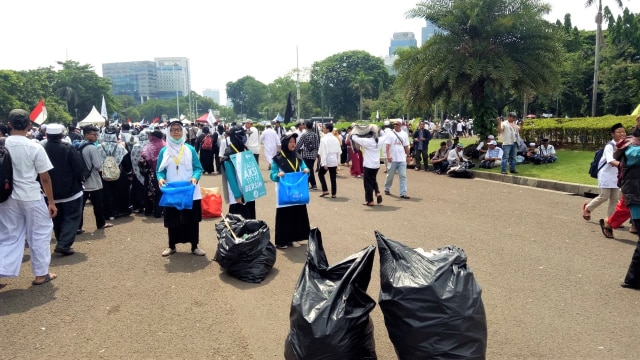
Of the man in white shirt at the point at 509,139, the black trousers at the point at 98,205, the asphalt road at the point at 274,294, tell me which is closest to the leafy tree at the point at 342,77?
the man in white shirt at the point at 509,139

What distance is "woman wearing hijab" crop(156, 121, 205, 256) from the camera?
20.6 ft

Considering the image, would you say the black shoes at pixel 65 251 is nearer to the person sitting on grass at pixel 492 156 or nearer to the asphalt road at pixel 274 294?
the asphalt road at pixel 274 294

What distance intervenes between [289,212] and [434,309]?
13.3 ft

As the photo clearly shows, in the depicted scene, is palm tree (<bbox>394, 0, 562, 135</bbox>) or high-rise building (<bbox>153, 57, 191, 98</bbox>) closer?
palm tree (<bbox>394, 0, 562, 135</bbox>)

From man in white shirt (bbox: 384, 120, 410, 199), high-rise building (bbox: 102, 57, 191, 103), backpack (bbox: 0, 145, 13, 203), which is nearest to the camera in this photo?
backpack (bbox: 0, 145, 13, 203)

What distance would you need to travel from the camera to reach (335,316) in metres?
3.10

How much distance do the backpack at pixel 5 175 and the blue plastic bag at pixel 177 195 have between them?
159 centimetres

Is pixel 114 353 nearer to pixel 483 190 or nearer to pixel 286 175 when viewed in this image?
pixel 286 175

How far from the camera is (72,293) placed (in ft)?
17.3

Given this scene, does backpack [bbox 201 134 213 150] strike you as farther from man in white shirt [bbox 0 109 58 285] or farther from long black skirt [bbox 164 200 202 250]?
Answer: man in white shirt [bbox 0 109 58 285]

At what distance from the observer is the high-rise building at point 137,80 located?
148375mm

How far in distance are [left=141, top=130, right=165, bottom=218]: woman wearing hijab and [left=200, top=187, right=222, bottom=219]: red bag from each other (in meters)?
0.81

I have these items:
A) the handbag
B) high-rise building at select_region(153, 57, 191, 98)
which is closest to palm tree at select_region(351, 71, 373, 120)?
the handbag

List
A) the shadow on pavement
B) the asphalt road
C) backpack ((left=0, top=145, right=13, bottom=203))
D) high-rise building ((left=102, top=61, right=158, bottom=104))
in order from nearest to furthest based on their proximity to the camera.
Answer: the asphalt road
the shadow on pavement
backpack ((left=0, top=145, right=13, bottom=203))
high-rise building ((left=102, top=61, right=158, bottom=104))
